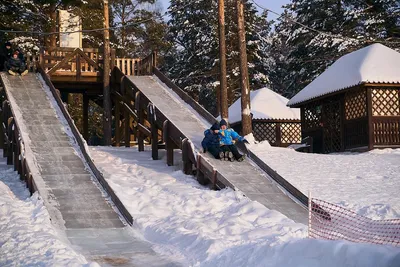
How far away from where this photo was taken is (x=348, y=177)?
620 inches

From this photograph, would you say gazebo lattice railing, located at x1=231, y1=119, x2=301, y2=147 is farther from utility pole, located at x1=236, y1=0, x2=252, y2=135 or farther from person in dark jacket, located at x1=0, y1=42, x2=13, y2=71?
person in dark jacket, located at x1=0, y1=42, x2=13, y2=71

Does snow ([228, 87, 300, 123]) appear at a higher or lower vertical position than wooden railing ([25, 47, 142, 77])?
lower

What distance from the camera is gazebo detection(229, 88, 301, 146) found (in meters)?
34.3

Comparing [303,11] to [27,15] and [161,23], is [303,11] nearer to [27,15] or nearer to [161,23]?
[161,23]

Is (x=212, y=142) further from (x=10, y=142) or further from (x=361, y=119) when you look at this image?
(x=361, y=119)

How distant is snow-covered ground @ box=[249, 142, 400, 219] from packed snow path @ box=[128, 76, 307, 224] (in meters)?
0.99

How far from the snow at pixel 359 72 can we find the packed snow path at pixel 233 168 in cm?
741

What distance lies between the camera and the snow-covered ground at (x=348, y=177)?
42.2ft

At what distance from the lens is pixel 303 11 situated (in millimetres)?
41031

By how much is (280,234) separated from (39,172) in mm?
6594

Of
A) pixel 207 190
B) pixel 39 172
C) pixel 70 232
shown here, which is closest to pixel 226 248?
pixel 70 232

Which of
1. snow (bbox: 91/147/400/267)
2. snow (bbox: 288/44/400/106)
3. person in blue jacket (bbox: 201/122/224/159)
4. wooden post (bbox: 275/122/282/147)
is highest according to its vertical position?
snow (bbox: 288/44/400/106)

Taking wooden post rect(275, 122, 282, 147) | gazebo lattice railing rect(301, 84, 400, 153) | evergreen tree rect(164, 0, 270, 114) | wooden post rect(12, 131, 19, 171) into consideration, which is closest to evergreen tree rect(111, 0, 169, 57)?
evergreen tree rect(164, 0, 270, 114)

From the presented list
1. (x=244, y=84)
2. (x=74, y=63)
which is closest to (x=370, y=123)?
(x=244, y=84)
